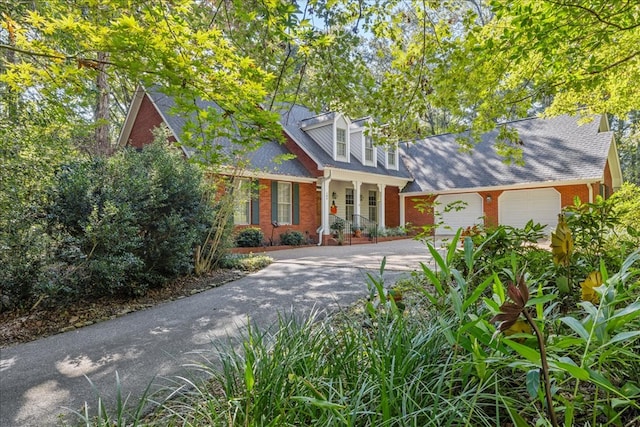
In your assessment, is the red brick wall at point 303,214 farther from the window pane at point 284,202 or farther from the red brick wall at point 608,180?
the red brick wall at point 608,180

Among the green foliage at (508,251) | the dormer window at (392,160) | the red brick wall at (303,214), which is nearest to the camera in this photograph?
the green foliage at (508,251)

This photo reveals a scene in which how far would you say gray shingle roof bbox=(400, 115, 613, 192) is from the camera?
596 inches

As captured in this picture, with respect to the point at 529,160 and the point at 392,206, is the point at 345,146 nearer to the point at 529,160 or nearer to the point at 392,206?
the point at 392,206

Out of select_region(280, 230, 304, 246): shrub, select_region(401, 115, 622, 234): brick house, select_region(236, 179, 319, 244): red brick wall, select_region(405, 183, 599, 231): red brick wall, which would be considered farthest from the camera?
select_region(401, 115, 622, 234): brick house

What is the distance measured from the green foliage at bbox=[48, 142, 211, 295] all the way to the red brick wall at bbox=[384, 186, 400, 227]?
47.8 ft

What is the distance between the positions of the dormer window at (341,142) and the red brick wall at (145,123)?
25.0 ft

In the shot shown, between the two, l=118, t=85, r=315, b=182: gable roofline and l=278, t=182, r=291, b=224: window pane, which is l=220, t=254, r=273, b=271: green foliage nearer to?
l=118, t=85, r=315, b=182: gable roofline

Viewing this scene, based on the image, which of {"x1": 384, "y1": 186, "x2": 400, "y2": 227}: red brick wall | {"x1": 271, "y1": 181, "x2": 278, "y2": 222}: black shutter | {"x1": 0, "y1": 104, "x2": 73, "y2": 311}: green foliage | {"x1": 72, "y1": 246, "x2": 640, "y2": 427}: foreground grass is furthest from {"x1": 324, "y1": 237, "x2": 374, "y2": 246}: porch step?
{"x1": 72, "y1": 246, "x2": 640, "y2": 427}: foreground grass

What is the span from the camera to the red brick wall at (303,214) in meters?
13.9

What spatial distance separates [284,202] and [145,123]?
6.55m

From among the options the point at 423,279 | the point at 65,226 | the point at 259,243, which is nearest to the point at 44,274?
the point at 65,226

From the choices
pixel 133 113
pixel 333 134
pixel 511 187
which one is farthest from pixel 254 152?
pixel 511 187

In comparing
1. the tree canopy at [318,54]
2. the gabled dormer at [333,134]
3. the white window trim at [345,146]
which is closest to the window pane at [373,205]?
the gabled dormer at [333,134]

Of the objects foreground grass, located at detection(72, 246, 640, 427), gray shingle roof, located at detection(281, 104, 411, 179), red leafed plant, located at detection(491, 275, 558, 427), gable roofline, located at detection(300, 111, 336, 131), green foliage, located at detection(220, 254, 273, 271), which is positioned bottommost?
green foliage, located at detection(220, 254, 273, 271)
